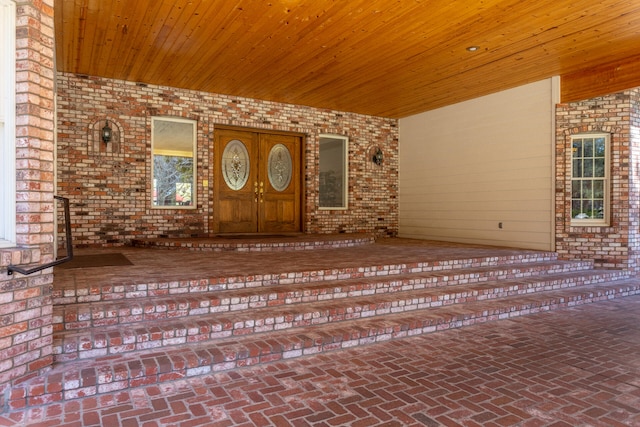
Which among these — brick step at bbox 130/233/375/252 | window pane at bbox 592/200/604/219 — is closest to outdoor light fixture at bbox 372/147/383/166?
brick step at bbox 130/233/375/252

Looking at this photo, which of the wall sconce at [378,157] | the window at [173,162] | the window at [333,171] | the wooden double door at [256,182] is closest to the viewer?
the window at [173,162]

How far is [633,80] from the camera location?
621 cm

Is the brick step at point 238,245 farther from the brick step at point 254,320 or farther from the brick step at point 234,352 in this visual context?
the brick step at point 234,352

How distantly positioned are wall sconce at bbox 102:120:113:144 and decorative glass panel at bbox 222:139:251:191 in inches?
81.8

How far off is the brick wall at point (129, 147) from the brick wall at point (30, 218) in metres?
4.79

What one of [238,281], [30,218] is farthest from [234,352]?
[30,218]

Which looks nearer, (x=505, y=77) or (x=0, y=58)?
(x=0, y=58)

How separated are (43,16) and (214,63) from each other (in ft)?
12.8

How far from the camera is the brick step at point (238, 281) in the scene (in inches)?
135

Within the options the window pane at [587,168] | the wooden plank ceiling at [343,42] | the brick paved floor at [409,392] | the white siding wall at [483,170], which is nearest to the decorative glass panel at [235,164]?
the wooden plank ceiling at [343,42]

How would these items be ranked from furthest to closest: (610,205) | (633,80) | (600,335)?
(610,205), (633,80), (600,335)

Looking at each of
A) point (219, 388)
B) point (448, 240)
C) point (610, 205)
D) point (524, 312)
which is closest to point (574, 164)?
point (610, 205)

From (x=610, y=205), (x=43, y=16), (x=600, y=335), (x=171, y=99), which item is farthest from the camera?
(x=171, y=99)

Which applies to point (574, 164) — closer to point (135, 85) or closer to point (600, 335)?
point (600, 335)
